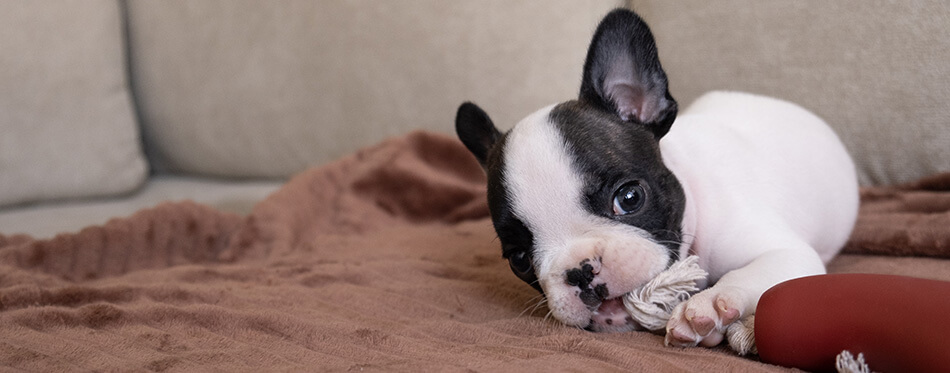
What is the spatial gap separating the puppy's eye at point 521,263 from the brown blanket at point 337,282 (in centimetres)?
9

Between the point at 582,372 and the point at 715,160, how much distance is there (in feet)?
2.57

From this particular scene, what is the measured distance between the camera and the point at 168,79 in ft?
11.4

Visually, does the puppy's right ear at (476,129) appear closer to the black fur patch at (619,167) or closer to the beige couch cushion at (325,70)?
the black fur patch at (619,167)

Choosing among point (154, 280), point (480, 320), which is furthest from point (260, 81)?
point (480, 320)

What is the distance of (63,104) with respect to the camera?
125 inches

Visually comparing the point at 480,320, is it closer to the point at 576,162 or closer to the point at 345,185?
the point at 576,162

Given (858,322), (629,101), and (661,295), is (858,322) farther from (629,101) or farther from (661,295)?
(629,101)

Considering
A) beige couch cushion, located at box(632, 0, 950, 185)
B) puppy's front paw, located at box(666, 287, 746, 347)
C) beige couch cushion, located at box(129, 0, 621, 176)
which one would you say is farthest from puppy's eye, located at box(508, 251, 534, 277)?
beige couch cushion, located at box(129, 0, 621, 176)

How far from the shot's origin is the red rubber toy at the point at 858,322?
963mm

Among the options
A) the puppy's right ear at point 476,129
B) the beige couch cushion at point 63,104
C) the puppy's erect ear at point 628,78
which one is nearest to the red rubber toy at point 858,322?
the puppy's erect ear at point 628,78

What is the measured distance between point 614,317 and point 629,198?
230 millimetres

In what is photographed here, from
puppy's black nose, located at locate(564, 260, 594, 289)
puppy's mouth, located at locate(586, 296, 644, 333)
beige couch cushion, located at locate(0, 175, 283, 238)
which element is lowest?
beige couch cushion, located at locate(0, 175, 283, 238)

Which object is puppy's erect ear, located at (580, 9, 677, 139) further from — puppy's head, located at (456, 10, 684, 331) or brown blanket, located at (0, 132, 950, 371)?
brown blanket, located at (0, 132, 950, 371)

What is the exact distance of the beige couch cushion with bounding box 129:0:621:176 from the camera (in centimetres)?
275
